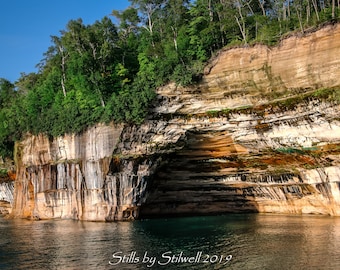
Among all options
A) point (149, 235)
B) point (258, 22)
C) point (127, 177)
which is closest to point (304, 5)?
point (258, 22)

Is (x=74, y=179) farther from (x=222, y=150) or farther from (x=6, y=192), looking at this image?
(x=6, y=192)

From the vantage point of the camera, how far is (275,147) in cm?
2745

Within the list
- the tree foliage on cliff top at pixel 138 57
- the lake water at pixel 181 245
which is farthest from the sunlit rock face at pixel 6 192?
the lake water at pixel 181 245

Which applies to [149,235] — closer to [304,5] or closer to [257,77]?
[257,77]

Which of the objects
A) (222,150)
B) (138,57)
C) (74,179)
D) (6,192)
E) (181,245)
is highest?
(138,57)

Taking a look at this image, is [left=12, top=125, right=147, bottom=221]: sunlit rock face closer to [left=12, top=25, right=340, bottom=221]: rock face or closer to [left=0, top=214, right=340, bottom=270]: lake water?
[left=12, top=25, right=340, bottom=221]: rock face

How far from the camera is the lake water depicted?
15711mm

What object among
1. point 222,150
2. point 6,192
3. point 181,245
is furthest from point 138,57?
point 6,192

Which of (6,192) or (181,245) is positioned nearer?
(181,245)

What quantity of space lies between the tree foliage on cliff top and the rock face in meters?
1.22

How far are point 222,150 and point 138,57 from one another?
1078 centimetres

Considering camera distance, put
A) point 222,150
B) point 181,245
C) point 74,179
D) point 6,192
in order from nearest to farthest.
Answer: point 181,245
point 222,150
point 74,179
point 6,192

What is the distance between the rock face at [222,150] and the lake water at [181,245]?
303 cm

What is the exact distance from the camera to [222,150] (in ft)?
98.8
